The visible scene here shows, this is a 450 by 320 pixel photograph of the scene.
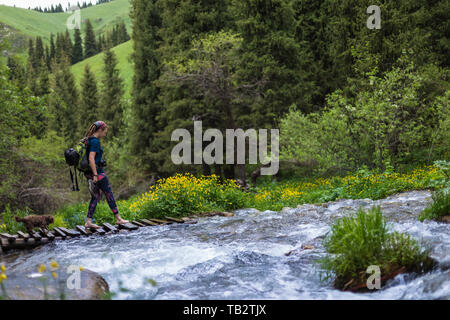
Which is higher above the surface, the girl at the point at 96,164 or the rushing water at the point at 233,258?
the girl at the point at 96,164

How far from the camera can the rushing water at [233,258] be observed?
465cm

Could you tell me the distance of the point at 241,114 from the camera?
79.3 ft

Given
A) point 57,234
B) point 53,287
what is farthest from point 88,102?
point 53,287

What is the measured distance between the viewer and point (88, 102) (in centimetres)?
4644

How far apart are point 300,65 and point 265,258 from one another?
64.3 ft

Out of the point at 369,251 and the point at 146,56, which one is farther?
the point at 146,56

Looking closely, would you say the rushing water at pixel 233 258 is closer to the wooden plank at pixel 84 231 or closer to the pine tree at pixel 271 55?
the wooden plank at pixel 84 231

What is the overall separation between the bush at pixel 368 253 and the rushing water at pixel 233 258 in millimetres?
173

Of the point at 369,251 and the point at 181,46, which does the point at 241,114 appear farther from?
the point at 369,251

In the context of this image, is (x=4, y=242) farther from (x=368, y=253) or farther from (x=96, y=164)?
(x=368, y=253)

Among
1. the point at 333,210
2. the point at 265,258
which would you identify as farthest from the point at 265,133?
the point at 265,258

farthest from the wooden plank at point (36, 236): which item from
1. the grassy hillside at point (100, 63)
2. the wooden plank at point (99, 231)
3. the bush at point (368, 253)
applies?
the grassy hillside at point (100, 63)

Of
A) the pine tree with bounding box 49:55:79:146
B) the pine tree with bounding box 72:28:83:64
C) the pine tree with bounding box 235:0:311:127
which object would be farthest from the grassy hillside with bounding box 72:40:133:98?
the pine tree with bounding box 235:0:311:127
